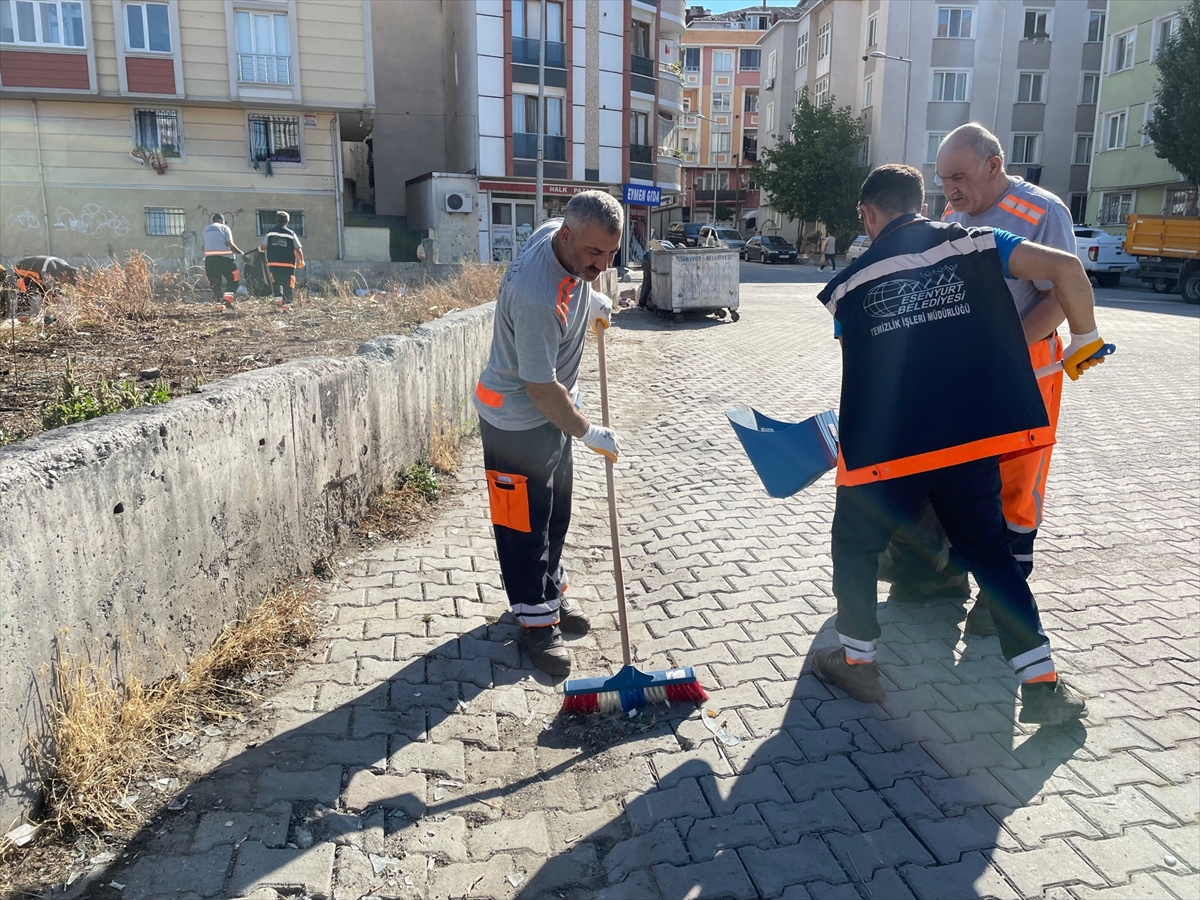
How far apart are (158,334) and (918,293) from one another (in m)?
6.77

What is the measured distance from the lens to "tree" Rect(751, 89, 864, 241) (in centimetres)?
4262

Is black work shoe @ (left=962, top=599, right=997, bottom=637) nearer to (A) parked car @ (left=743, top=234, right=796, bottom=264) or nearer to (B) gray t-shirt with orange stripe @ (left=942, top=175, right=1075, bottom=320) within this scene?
(B) gray t-shirt with orange stripe @ (left=942, top=175, right=1075, bottom=320)

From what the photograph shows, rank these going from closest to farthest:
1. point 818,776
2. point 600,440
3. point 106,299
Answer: point 818,776 → point 600,440 → point 106,299

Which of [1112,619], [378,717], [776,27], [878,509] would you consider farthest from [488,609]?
[776,27]

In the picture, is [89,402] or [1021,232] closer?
[1021,232]

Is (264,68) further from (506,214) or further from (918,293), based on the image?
(918,293)

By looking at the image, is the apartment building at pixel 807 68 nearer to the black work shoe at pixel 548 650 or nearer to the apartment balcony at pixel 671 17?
the apartment balcony at pixel 671 17

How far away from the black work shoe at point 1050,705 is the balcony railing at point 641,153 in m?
35.0

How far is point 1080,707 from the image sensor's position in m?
3.10

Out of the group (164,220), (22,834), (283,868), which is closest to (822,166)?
(164,220)

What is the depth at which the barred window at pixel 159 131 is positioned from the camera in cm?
2620

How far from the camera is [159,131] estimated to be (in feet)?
86.6

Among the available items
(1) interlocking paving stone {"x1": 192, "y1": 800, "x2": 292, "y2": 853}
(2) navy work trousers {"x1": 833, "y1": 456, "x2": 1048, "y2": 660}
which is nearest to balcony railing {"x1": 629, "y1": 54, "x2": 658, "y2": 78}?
(2) navy work trousers {"x1": 833, "y1": 456, "x2": 1048, "y2": 660}

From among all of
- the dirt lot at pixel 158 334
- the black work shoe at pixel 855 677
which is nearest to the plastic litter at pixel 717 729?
the black work shoe at pixel 855 677
